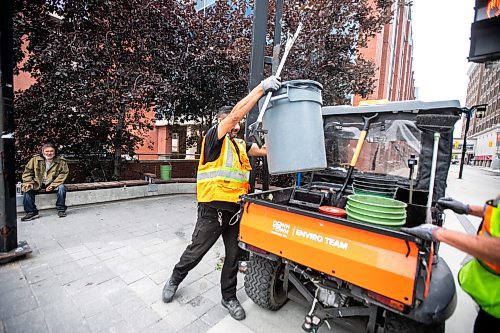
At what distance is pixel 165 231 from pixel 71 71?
4036 mm

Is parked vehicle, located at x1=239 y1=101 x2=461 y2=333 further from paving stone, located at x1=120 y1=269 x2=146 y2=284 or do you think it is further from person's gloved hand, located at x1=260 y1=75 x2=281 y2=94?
paving stone, located at x1=120 y1=269 x2=146 y2=284

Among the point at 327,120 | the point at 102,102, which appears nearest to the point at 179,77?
the point at 102,102

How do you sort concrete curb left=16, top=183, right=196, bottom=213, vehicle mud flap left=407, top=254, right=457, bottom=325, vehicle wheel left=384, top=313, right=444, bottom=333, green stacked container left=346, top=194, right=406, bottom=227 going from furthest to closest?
concrete curb left=16, top=183, right=196, bottom=213 < green stacked container left=346, top=194, right=406, bottom=227 < vehicle wheel left=384, top=313, right=444, bottom=333 < vehicle mud flap left=407, top=254, right=457, bottom=325

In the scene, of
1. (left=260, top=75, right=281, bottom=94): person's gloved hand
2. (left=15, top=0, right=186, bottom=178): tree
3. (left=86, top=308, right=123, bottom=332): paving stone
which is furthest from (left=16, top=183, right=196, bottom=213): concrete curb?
(left=260, top=75, right=281, bottom=94): person's gloved hand

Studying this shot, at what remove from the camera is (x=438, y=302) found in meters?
1.53

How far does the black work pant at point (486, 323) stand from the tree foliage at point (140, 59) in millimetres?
5587

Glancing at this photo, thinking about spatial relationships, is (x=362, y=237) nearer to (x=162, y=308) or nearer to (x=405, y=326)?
(x=405, y=326)

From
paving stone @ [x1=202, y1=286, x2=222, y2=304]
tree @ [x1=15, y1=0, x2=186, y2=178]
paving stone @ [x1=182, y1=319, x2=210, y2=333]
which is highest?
tree @ [x1=15, y1=0, x2=186, y2=178]

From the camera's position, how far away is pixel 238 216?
2533 millimetres

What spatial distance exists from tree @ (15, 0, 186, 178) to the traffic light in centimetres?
1027

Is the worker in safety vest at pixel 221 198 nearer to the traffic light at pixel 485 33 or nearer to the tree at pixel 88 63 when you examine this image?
the tree at pixel 88 63


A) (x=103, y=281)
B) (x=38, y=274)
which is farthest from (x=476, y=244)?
(x=38, y=274)

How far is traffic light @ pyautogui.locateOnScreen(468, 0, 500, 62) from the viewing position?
8.98m

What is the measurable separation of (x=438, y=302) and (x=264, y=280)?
4.61ft
